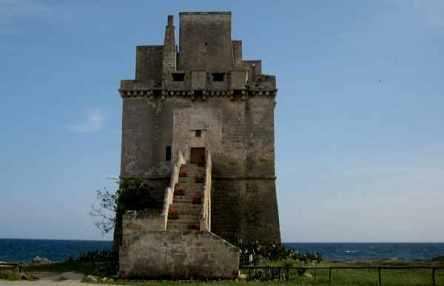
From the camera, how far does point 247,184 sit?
31.4 meters

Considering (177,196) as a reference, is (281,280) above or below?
below

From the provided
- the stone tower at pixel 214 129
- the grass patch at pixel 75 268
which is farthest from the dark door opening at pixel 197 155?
the grass patch at pixel 75 268

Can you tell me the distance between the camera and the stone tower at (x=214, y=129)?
1227 inches

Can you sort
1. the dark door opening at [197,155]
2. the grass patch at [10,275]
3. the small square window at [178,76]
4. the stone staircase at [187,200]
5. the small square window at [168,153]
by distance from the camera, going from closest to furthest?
the grass patch at [10,275] → the stone staircase at [187,200] → the dark door opening at [197,155] → the small square window at [168,153] → the small square window at [178,76]

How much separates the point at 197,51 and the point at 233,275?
1581 centimetres

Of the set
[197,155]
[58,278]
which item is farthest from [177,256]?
[197,155]

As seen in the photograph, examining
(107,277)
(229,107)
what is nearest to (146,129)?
(229,107)

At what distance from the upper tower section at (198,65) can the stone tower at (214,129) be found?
0.17 ft

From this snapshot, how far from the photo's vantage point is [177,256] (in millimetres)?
21578

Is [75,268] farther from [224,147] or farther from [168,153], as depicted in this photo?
[224,147]

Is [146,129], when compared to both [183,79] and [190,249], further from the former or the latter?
[190,249]

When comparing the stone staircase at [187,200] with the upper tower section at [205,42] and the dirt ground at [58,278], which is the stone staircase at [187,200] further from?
the upper tower section at [205,42]

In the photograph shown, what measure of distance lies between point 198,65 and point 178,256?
1437 cm

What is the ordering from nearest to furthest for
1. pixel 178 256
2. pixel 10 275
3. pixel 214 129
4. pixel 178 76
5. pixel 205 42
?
pixel 178 256, pixel 10 275, pixel 214 129, pixel 178 76, pixel 205 42
